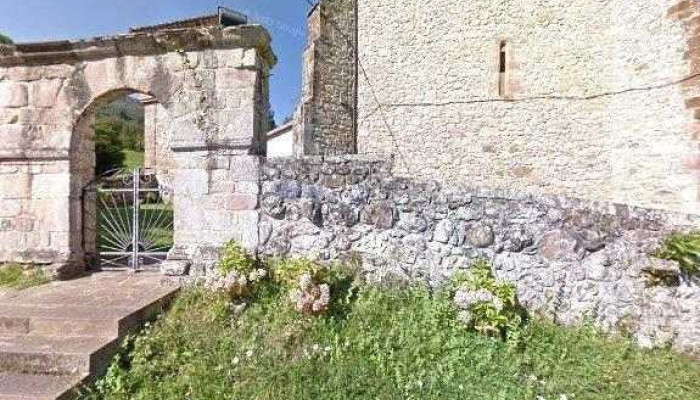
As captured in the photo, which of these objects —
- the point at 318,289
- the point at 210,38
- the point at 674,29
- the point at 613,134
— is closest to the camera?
the point at 318,289

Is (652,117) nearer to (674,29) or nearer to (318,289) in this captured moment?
(674,29)

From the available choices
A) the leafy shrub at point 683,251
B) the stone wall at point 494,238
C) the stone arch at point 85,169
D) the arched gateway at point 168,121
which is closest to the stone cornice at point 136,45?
the arched gateway at point 168,121

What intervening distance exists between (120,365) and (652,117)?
9.00m

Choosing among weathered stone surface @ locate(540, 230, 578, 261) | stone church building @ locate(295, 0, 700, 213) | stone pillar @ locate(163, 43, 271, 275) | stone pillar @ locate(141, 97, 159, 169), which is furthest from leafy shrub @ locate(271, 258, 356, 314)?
stone pillar @ locate(141, 97, 159, 169)

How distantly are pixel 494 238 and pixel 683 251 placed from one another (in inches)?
64.9

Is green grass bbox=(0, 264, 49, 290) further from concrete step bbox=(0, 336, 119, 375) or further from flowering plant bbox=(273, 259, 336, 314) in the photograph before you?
flowering plant bbox=(273, 259, 336, 314)

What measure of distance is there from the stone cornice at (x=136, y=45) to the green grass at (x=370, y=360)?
2721 millimetres

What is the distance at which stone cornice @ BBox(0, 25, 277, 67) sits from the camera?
3889 mm

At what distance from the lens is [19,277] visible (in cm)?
409

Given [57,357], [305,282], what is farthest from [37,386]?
[305,282]

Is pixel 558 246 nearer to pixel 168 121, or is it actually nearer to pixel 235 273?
pixel 235 273

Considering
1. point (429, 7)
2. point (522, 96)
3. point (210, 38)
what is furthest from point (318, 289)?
point (429, 7)

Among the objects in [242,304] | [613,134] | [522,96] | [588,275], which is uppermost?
[522,96]

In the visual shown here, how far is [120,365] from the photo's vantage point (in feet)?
9.19
